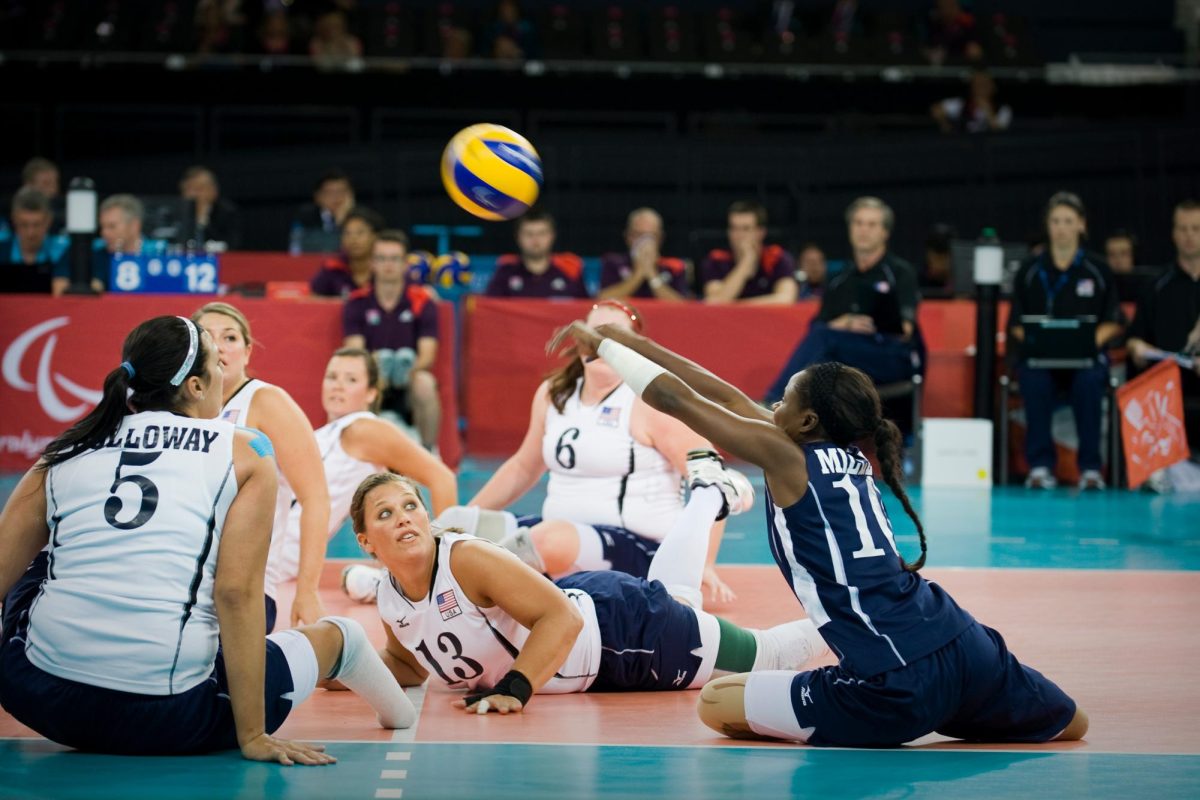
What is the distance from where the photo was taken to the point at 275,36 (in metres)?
17.6

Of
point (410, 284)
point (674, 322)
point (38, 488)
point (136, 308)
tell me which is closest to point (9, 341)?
point (136, 308)

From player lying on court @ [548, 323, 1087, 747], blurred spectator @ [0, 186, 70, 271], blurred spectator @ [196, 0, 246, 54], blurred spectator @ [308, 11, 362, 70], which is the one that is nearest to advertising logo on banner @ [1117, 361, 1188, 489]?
player lying on court @ [548, 323, 1087, 747]

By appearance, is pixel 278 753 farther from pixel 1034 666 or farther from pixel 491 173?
pixel 491 173

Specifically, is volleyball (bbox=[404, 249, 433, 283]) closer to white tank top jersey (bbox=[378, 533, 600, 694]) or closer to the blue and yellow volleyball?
the blue and yellow volleyball

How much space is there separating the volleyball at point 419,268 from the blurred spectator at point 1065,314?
458 centimetres

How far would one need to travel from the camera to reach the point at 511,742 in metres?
4.39

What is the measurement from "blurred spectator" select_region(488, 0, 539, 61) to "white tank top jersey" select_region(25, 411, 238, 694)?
14.6m

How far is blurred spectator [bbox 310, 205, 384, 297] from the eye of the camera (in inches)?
456

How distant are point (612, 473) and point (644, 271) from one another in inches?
238

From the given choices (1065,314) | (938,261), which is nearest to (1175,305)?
(1065,314)

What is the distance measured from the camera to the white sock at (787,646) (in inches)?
204

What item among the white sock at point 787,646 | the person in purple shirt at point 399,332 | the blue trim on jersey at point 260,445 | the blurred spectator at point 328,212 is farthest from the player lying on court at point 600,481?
the blurred spectator at point 328,212

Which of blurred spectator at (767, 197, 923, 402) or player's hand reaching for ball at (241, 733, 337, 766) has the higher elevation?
blurred spectator at (767, 197, 923, 402)

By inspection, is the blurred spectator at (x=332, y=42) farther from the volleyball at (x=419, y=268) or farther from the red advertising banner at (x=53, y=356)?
the red advertising banner at (x=53, y=356)
